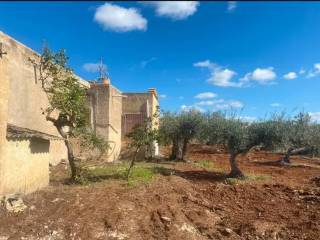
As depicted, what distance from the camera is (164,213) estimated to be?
10.6 m

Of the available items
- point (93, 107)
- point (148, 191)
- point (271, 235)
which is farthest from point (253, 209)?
point (93, 107)

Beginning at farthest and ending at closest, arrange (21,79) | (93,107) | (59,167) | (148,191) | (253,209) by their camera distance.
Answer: (93,107) < (59,167) < (21,79) < (148,191) < (253,209)

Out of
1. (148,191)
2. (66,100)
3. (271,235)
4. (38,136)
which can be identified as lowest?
(271,235)

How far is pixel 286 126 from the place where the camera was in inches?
666

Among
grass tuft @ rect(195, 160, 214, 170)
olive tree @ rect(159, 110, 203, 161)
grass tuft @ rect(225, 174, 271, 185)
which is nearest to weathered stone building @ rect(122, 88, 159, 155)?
olive tree @ rect(159, 110, 203, 161)

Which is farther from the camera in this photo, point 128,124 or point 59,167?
point 128,124

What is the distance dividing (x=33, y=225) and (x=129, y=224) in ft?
7.19

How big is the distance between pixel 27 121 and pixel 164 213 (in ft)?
21.6

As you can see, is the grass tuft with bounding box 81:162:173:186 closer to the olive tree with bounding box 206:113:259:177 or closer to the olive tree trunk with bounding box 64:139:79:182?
the olive tree trunk with bounding box 64:139:79:182

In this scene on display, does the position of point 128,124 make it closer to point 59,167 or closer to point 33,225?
point 59,167

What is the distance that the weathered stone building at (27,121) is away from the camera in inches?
401

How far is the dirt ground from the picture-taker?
30.3ft

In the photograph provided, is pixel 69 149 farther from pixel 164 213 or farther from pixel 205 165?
pixel 205 165

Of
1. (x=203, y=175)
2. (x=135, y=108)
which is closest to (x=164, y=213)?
(x=203, y=175)
